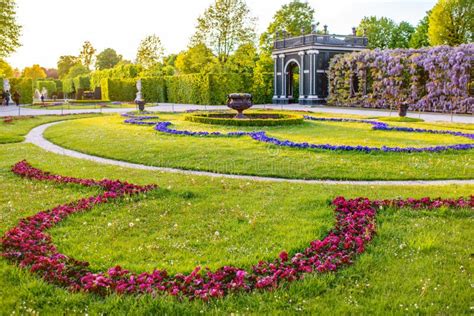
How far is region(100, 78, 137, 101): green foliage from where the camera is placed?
53344 mm

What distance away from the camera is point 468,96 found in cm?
2808

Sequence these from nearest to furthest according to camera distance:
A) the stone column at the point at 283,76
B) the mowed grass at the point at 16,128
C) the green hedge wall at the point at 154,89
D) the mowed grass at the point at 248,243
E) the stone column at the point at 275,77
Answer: the mowed grass at the point at 248,243, the mowed grass at the point at 16,128, the stone column at the point at 283,76, the stone column at the point at 275,77, the green hedge wall at the point at 154,89

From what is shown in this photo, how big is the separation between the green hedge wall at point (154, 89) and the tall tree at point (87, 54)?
49638 mm

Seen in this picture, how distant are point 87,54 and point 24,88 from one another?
54559mm

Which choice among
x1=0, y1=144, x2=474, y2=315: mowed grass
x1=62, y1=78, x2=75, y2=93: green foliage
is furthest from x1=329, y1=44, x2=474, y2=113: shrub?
x1=62, y1=78, x2=75, y2=93: green foliage

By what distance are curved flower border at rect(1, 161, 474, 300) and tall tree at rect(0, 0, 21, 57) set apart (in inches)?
1694

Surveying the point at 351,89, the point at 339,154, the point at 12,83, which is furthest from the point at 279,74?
the point at 339,154

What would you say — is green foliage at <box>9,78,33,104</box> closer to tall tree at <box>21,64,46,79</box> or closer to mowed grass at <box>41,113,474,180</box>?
mowed grass at <box>41,113,474,180</box>

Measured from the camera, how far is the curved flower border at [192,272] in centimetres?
417

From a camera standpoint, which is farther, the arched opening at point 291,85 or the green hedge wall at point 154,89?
the green hedge wall at point 154,89

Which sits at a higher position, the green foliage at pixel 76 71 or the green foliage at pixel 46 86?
the green foliage at pixel 76 71

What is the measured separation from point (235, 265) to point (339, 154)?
298 inches

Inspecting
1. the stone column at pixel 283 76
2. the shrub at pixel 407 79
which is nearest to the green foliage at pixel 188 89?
the stone column at pixel 283 76

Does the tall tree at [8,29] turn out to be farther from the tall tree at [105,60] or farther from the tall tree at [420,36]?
the tall tree at [105,60]
